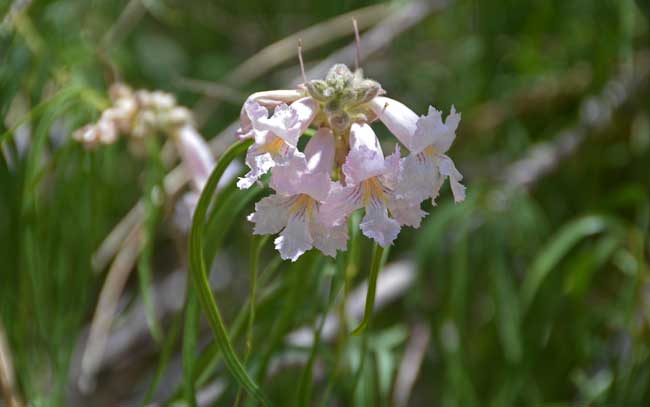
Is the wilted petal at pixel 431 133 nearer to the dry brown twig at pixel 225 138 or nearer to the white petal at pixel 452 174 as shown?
the white petal at pixel 452 174

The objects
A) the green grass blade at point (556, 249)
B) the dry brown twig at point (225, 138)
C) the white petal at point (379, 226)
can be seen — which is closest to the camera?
the white petal at point (379, 226)

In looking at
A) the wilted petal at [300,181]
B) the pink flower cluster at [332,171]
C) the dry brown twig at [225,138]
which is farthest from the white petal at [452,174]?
the dry brown twig at [225,138]

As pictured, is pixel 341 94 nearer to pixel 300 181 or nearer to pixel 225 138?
pixel 300 181

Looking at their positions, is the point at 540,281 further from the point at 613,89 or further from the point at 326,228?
the point at 326,228

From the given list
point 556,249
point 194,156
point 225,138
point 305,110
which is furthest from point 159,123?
point 556,249

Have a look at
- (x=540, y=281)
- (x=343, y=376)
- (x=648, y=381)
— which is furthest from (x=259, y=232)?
(x=540, y=281)

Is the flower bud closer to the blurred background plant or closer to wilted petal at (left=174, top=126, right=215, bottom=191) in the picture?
the blurred background plant
